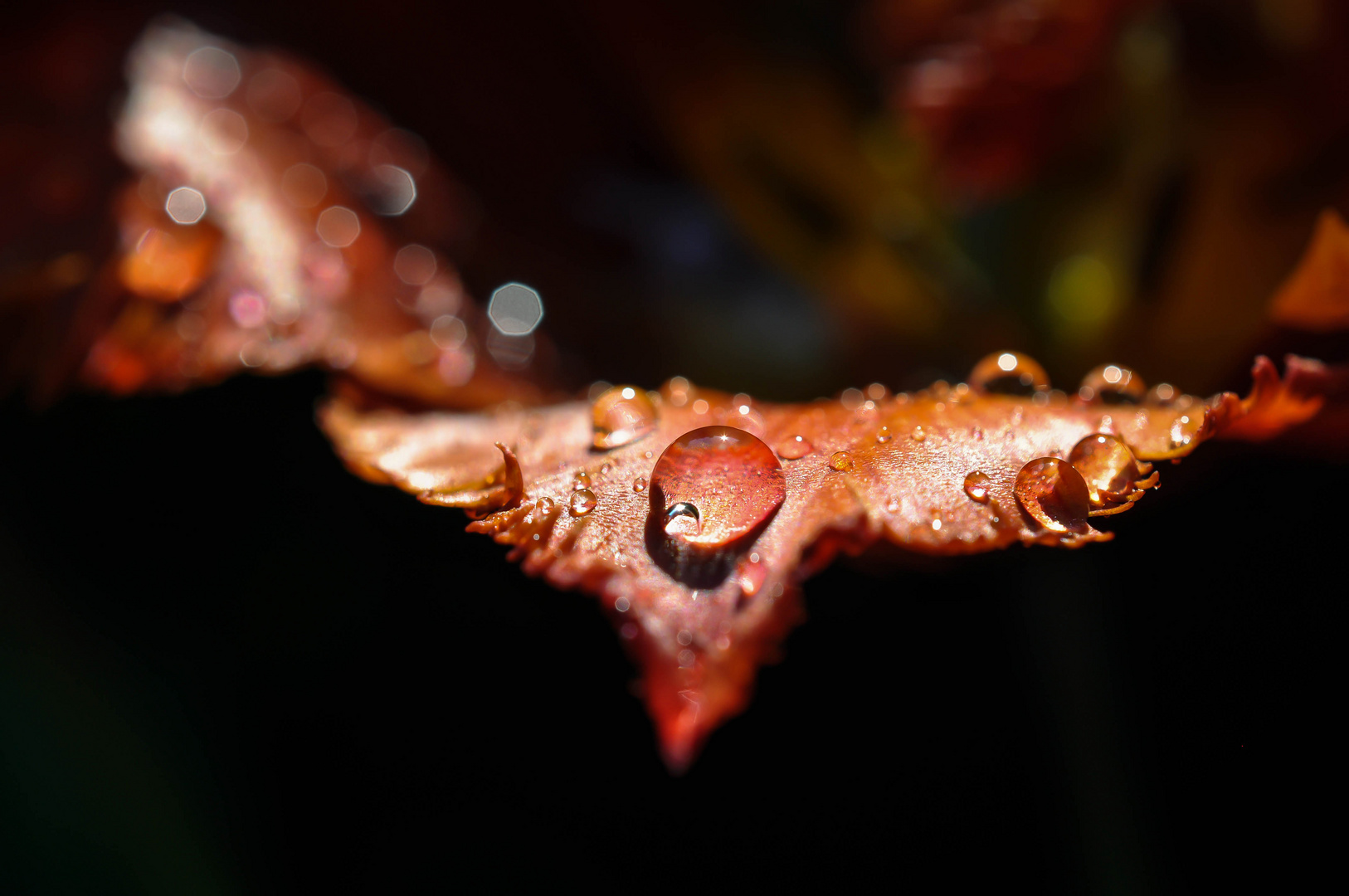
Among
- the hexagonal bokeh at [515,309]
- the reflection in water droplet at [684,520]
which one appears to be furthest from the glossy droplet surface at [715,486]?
the hexagonal bokeh at [515,309]

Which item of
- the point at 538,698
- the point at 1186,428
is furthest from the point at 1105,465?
the point at 538,698

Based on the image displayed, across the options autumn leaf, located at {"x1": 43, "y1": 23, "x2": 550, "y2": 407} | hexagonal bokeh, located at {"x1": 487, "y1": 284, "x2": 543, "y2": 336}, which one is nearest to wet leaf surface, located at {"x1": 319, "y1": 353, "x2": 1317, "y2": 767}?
autumn leaf, located at {"x1": 43, "y1": 23, "x2": 550, "y2": 407}

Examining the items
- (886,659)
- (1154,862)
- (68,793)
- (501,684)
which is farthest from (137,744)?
(1154,862)

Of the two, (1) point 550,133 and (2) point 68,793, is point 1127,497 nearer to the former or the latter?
(2) point 68,793

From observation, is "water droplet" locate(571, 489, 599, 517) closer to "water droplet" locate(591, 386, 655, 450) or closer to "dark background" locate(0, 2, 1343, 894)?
"water droplet" locate(591, 386, 655, 450)

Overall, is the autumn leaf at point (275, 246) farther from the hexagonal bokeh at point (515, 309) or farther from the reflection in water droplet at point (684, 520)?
the reflection in water droplet at point (684, 520)
